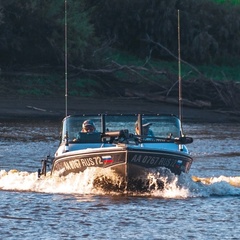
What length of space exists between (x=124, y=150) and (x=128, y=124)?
201 cm

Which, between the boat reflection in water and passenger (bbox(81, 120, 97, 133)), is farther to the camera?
passenger (bbox(81, 120, 97, 133))

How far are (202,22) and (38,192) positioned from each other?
91.3 ft

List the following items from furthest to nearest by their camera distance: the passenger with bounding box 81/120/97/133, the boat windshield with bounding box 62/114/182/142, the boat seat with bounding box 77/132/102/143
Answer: the boat windshield with bounding box 62/114/182/142 < the passenger with bounding box 81/120/97/133 < the boat seat with bounding box 77/132/102/143

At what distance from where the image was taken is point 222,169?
2170cm

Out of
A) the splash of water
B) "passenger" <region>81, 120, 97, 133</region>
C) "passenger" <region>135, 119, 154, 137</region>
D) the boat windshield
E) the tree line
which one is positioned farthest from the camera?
the tree line

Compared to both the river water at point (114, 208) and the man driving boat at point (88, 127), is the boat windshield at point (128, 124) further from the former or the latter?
the river water at point (114, 208)

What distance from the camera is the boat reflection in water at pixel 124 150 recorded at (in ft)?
52.3

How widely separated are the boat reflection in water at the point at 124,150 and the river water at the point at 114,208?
0.69 feet

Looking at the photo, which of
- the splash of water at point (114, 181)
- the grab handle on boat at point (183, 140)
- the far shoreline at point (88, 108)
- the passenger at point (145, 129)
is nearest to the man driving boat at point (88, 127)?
the passenger at point (145, 129)

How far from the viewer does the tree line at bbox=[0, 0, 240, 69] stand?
37688mm

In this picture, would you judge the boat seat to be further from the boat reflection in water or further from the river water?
the river water

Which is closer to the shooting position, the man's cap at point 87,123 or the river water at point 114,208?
the river water at point 114,208

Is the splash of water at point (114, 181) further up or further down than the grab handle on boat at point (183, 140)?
further down

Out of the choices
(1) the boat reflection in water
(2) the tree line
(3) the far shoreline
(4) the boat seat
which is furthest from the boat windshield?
(2) the tree line
